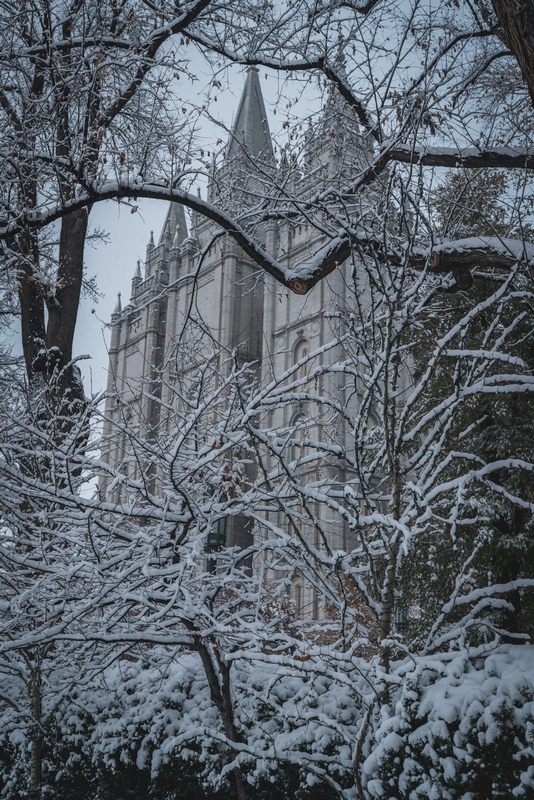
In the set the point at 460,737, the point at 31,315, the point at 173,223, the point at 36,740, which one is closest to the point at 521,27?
the point at 460,737

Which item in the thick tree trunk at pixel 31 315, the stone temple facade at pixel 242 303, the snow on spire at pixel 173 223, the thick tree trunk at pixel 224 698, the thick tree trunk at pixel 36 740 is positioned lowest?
the thick tree trunk at pixel 36 740

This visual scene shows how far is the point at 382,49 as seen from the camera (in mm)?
6055

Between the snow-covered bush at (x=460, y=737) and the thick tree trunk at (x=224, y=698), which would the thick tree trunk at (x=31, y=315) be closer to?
the thick tree trunk at (x=224, y=698)

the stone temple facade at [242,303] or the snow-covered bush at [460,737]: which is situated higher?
the stone temple facade at [242,303]

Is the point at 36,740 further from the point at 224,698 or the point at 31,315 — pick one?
the point at 31,315

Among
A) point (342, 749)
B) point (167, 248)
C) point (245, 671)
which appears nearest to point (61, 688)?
point (245, 671)

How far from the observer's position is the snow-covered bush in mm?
3393

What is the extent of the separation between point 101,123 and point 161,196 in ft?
4.92

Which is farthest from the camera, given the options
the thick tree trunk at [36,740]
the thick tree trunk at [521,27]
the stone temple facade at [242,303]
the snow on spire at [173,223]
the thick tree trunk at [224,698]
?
the snow on spire at [173,223]

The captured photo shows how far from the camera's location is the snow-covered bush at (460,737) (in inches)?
134

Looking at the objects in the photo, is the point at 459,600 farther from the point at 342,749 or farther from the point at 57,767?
the point at 57,767

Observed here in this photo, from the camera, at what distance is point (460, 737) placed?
11.6 ft

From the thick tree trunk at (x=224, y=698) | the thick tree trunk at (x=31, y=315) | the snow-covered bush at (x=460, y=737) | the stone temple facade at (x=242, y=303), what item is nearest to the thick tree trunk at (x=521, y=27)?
the snow-covered bush at (x=460, y=737)

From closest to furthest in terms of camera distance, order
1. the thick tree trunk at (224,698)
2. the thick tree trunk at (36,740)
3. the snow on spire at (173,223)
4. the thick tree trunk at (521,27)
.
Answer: the thick tree trunk at (521,27) < the thick tree trunk at (224,698) < the thick tree trunk at (36,740) < the snow on spire at (173,223)
